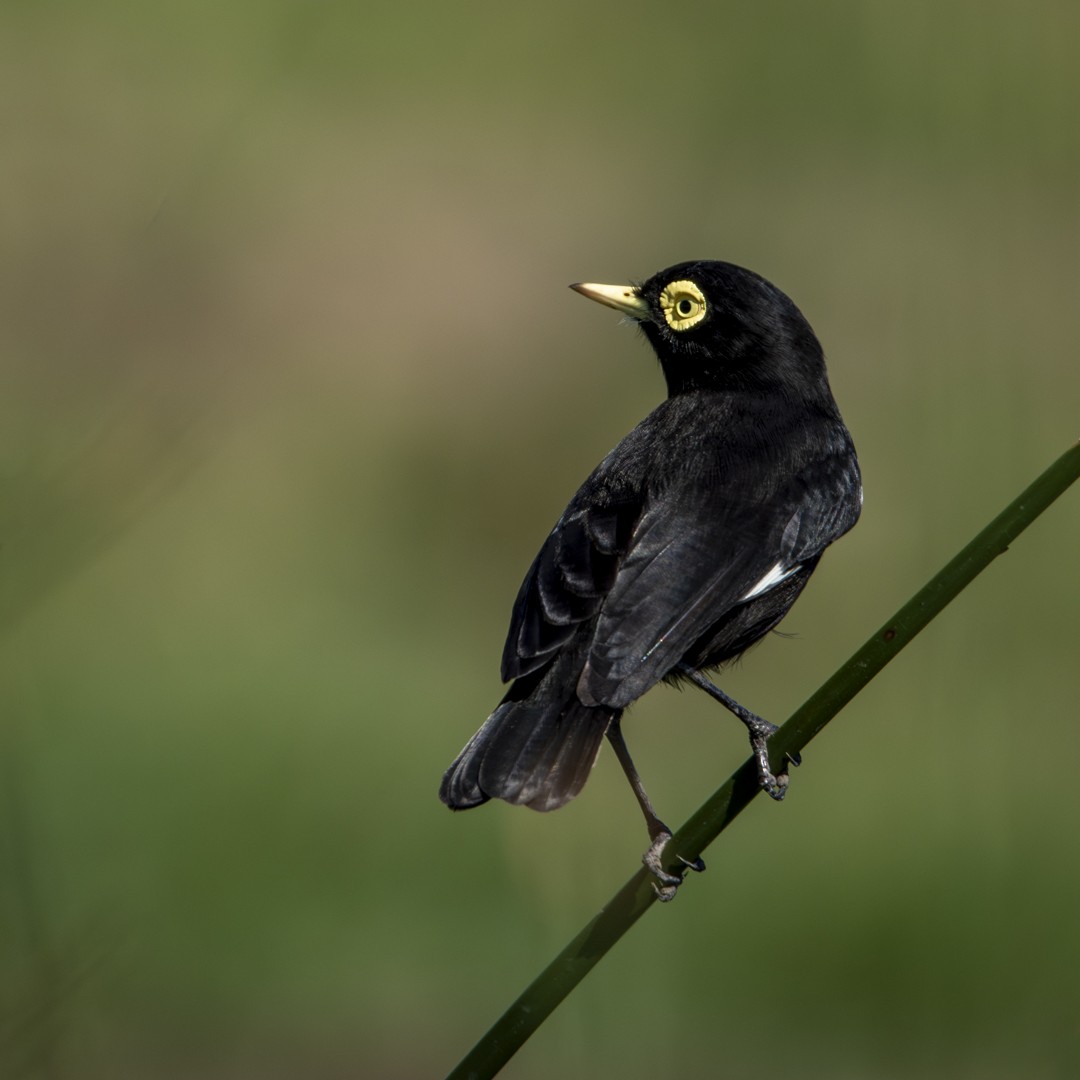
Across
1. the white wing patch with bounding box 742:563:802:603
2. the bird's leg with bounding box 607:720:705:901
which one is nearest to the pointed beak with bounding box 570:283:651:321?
the white wing patch with bounding box 742:563:802:603

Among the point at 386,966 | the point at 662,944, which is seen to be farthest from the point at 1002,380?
the point at 386,966

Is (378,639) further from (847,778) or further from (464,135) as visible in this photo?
(464,135)

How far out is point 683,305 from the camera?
450 cm

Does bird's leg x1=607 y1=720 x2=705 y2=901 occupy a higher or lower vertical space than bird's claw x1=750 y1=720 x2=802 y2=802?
lower

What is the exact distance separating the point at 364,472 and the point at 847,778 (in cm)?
310

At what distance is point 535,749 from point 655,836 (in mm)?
548

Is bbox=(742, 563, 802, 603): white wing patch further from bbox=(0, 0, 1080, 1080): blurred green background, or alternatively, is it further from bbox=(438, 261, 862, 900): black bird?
bbox=(0, 0, 1080, 1080): blurred green background

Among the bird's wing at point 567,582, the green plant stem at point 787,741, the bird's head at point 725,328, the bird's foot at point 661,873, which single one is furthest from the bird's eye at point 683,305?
the green plant stem at point 787,741

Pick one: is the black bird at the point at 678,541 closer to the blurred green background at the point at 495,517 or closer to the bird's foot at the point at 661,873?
the bird's foot at the point at 661,873

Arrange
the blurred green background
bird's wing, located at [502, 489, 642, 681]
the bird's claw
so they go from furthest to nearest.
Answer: the blurred green background, bird's wing, located at [502, 489, 642, 681], the bird's claw

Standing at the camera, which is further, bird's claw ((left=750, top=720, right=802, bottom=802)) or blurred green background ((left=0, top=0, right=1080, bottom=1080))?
blurred green background ((left=0, top=0, right=1080, bottom=1080))

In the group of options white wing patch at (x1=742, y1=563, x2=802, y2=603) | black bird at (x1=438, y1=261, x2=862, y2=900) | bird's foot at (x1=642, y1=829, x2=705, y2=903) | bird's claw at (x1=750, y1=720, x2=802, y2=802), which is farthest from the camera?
white wing patch at (x1=742, y1=563, x2=802, y2=603)

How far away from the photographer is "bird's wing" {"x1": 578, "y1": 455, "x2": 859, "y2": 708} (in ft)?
11.1

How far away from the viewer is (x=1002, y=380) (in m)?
5.07
